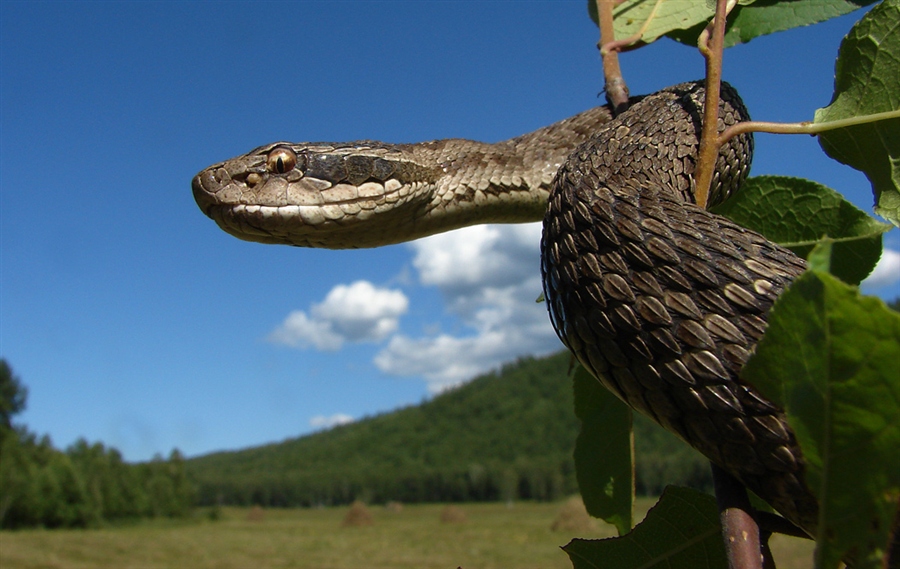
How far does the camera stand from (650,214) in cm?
160

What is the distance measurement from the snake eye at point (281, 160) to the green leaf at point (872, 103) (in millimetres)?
2305

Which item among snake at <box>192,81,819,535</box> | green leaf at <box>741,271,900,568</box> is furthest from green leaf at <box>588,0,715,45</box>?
green leaf at <box>741,271,900,568</box>

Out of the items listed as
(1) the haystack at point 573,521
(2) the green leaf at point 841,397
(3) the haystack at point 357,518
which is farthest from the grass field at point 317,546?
(2) the green leaf at point 841,397

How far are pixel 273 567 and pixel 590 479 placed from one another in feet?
185

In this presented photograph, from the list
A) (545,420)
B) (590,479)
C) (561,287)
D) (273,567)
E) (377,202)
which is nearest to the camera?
(561,287)

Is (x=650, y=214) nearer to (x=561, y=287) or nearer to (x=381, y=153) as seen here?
(x=561, y=287)

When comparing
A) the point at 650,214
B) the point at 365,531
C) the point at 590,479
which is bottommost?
the point at 365,531

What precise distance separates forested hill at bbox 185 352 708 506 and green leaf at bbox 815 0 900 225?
103338 millimetres

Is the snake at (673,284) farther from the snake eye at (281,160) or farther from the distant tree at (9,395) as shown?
the distant tree at (9,395)

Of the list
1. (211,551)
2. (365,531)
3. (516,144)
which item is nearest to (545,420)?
(365,531)

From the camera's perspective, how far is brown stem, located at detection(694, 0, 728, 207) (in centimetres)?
167

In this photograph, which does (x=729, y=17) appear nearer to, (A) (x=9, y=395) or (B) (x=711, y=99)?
(B) (x=711, y=99)

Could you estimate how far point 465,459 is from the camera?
169000 mm

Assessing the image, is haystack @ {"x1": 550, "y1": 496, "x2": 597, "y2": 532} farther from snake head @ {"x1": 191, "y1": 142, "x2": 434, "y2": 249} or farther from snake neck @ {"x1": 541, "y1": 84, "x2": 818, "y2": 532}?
snake neck @ {"x1": 541, "y1": 84, "x2": 818, "y2": 532}
